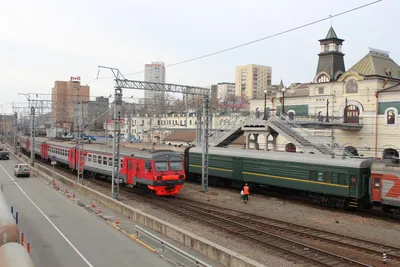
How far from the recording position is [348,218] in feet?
65.7

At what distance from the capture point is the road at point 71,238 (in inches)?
481

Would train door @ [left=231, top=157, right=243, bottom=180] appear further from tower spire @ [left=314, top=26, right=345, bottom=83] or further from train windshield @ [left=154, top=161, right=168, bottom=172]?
tower spire @ [left=314, top=26, right=345, bottom=83]

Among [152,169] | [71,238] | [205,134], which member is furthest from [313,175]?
[71,238]

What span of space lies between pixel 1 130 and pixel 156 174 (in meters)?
146

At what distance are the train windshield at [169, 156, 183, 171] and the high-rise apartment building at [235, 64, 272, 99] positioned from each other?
146 m

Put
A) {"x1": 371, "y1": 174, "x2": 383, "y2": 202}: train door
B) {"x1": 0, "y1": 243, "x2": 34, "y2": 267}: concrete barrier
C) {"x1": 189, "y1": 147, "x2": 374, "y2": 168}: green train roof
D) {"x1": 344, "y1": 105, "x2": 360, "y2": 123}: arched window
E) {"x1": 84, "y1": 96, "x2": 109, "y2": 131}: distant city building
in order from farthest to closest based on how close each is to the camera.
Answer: {"x1": 84, "y1": 96, "x2": 109, "y2": 131}: distant city building < {"x1": 344, "y1": 105, "x2": 360, "y2": 123}: arched window < {"x1": 189, "y1": 147, "x2": 374, "y2": 168}: green train roof < {"x1": 371, "y1": 174, "x2": 383, "y2": 202}: train door < {"x1": 0, "y1": 243, "x2": 34, "y2": 267}: concrete barrier

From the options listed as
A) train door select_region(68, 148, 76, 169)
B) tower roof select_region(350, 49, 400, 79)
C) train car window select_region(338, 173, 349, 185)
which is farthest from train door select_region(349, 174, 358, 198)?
train door select_region(68, 148, 76, 169)

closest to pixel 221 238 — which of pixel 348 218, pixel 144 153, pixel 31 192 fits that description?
pixel 348 218

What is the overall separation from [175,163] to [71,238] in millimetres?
10341

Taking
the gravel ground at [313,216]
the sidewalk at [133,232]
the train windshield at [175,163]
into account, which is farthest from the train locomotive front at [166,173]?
the sidewalk at [133,232]

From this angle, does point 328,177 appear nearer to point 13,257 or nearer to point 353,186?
point 353,186

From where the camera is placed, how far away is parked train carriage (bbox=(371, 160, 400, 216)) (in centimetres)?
1920

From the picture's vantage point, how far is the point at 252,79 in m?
171

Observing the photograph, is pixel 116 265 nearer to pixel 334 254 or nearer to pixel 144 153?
pixel 334 254
